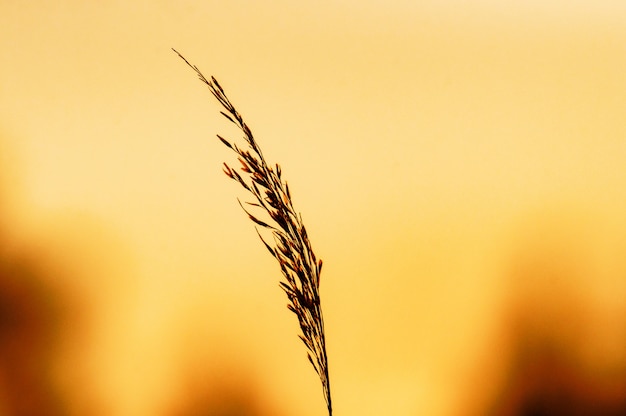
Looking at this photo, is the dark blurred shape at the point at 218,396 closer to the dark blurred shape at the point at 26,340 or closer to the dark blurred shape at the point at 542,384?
the dark blurred shape at the point at 26,340

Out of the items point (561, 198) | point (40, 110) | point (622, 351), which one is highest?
point (40, 110)

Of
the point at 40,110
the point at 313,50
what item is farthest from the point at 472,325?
the point at 40,110

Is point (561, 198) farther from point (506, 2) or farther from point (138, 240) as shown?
point (138, 240)

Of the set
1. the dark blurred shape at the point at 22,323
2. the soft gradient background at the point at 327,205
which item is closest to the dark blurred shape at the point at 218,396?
the soft gradient background at the point at 327,205

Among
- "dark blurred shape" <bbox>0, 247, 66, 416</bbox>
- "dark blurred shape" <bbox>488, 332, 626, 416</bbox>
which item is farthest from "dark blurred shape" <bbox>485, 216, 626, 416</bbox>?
"dark blurred shape" <bbox>0, 247, 66, 416</bbox>

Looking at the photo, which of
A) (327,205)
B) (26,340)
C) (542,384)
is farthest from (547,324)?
(26,340)

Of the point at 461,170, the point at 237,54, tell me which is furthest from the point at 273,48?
the point at 461,170

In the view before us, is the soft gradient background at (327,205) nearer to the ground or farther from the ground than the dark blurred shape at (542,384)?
farther from the ground

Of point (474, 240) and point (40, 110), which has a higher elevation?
point (40, 110)
